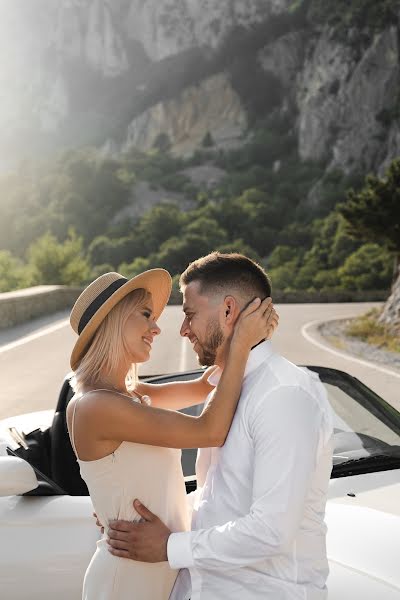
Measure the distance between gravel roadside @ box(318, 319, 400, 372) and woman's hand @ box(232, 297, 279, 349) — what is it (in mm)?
12922

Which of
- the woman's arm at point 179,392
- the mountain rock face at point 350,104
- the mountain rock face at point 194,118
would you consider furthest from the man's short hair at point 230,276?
the mountain rock face at point 194,118

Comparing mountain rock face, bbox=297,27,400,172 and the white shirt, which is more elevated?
the white shirt

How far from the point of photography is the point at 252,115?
155125 millimetres

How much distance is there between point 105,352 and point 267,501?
2.41 ft

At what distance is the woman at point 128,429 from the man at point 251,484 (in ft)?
0.17

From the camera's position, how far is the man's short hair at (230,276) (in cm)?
214

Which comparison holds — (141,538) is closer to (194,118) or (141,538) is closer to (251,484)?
(251,484)

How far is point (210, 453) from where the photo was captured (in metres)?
2.25

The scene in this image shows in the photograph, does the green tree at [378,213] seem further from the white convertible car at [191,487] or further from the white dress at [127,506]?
the white dress at [127,506]

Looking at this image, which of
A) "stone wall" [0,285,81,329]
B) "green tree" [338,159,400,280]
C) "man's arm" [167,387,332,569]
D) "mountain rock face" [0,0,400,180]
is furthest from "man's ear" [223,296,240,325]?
"mountain rock face" [0,0,400,180]

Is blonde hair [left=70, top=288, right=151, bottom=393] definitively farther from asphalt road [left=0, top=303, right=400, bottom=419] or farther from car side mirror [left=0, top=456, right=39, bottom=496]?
asphalt road [left=0, top=303, right=400, bottom=419]

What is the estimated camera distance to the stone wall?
24.9m

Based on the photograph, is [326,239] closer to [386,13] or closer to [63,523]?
[386,13]

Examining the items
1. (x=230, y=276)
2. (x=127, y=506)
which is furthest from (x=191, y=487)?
(x=230, y=276)
